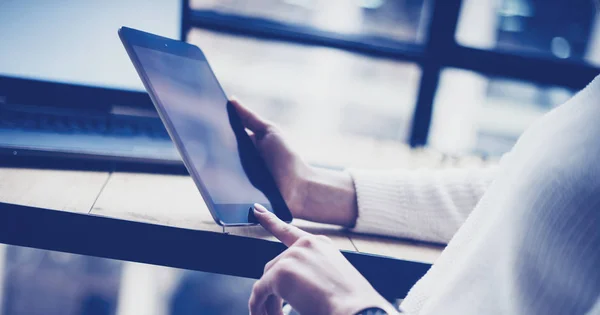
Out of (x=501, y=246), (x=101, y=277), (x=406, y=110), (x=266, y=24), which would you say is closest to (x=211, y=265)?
(x=501, y=246)

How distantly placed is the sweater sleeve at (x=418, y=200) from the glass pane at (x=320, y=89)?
377 millimetres

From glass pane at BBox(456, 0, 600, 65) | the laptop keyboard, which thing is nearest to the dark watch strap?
the laptop keyboard

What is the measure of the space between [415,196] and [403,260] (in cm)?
18

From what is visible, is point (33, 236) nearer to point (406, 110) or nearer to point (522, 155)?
point (522, 155)

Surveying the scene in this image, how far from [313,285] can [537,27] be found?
1463 millimetres

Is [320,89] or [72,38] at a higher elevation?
[72,38]

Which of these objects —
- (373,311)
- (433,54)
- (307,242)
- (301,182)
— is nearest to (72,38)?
(301,182)

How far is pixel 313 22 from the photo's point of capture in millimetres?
1226

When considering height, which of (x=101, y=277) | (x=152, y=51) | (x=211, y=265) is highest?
(x=152, y=51)

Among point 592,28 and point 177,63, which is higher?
point 592,28

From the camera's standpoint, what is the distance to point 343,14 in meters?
1.36

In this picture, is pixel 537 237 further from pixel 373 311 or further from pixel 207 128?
pixel 207 128

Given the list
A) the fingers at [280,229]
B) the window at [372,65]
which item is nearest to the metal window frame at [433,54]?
the window at [372,65]

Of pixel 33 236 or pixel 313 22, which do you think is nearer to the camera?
pixel 33 236
